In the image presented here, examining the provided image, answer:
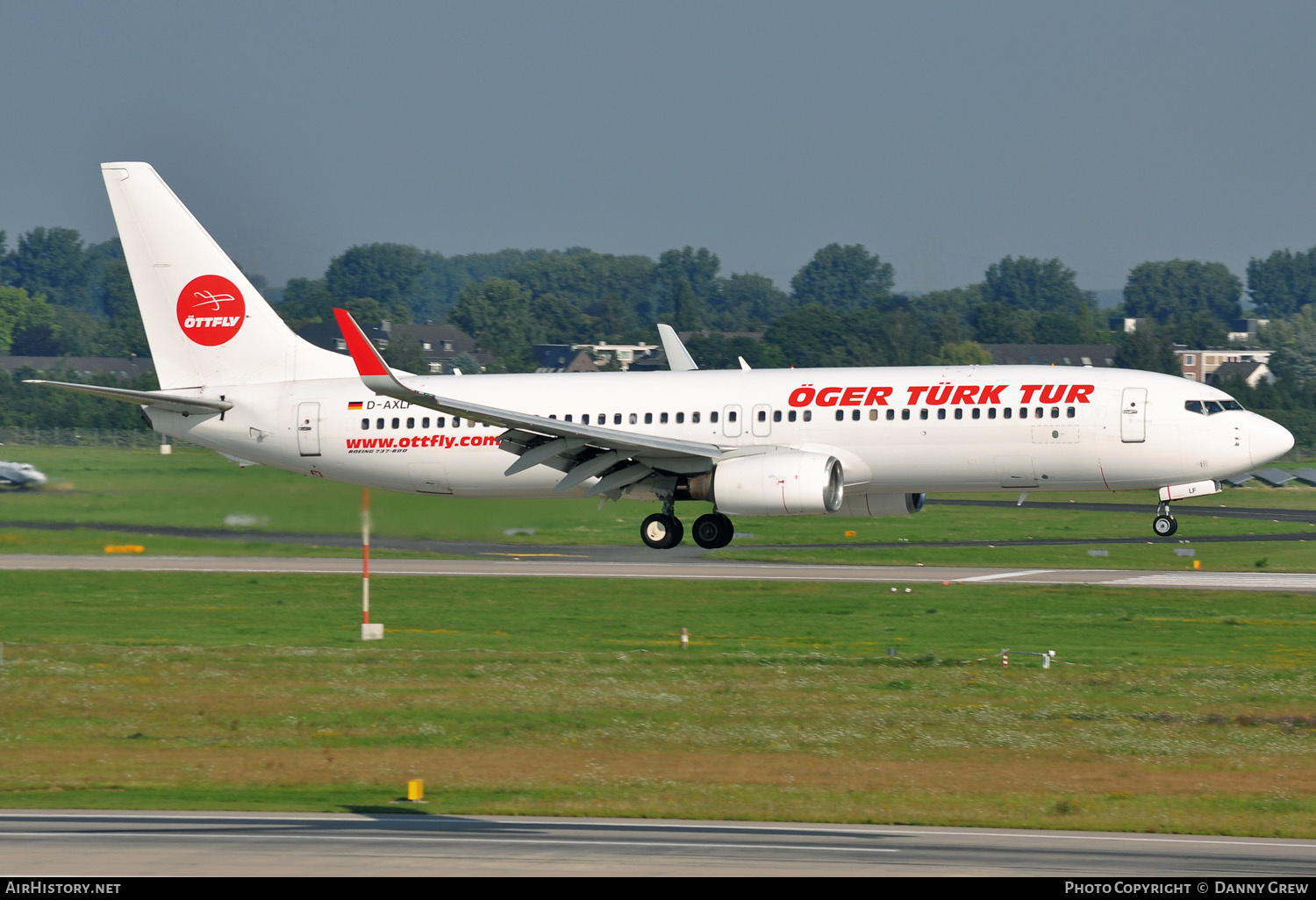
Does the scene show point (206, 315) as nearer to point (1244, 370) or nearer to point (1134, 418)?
point (1134, 418)

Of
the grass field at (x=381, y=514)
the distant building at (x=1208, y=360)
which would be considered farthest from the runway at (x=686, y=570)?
the distant building at (x=1208, y=360)

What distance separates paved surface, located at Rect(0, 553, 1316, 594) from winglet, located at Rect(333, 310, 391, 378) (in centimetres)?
1511

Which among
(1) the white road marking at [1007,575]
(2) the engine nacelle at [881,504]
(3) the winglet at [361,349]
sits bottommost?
(1) the white road marking at [1007,575]

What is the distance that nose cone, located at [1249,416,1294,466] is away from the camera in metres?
40.0

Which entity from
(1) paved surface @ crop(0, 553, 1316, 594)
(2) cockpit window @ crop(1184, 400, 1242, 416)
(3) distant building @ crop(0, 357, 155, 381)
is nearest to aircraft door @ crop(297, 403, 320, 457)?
(1) paved surface @ crop(0, 553, 1316, 594)

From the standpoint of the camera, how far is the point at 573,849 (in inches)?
819

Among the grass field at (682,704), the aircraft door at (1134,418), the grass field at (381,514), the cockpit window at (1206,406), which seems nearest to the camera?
the grass field at (682,704)

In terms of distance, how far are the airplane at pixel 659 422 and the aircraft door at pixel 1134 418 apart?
0.15ft

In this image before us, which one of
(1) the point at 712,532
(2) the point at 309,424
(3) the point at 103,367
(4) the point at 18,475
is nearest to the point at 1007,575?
(1) the point at 712,532

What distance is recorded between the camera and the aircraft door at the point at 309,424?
45500 mm

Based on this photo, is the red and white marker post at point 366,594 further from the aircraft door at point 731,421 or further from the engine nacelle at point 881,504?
the engine nacelle at point 881,504

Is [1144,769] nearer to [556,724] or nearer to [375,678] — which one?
[556,724]

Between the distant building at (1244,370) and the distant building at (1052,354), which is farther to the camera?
the distant building at (1052,354)
